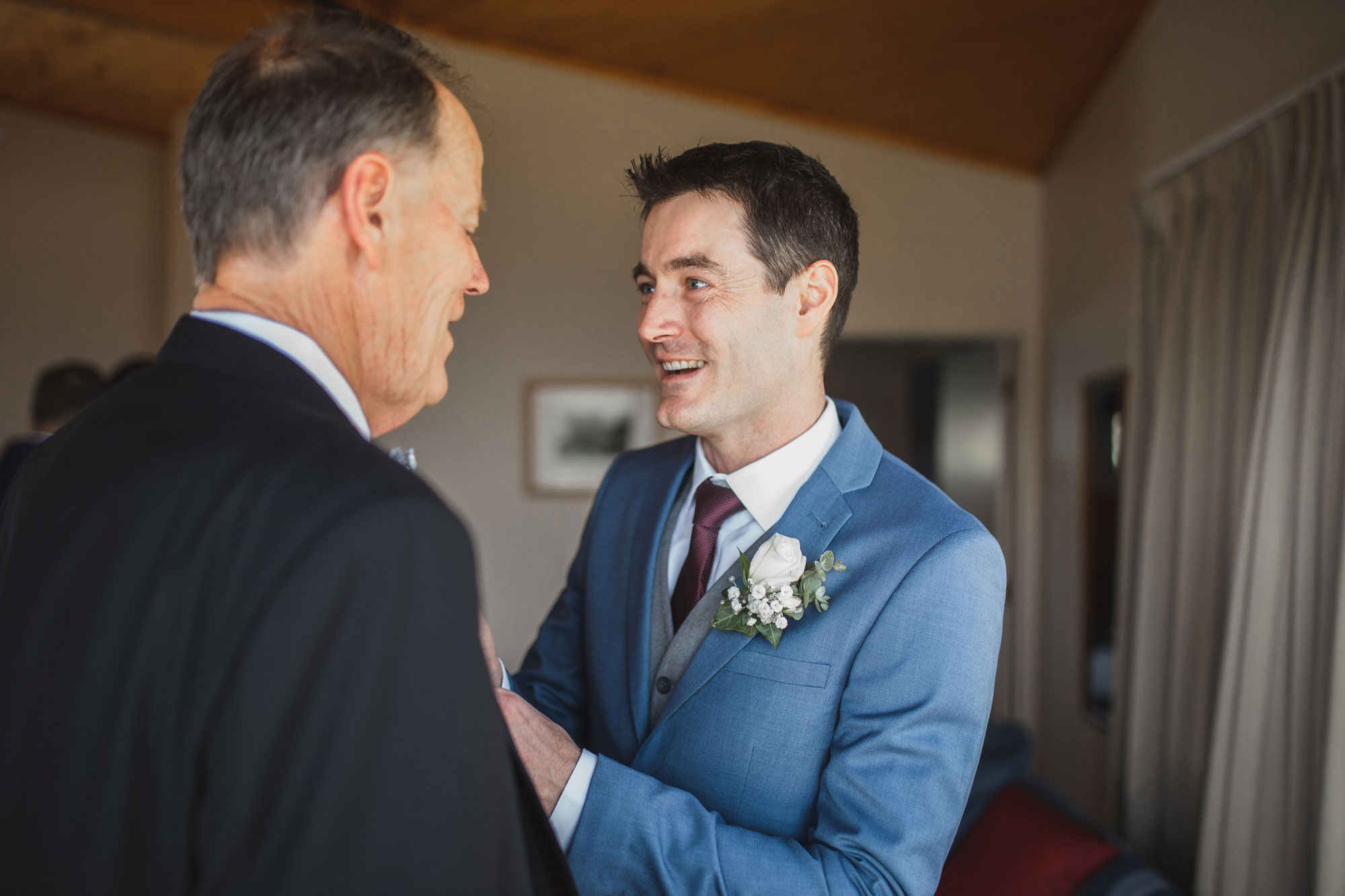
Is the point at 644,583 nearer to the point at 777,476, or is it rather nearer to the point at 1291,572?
the point at 777,476

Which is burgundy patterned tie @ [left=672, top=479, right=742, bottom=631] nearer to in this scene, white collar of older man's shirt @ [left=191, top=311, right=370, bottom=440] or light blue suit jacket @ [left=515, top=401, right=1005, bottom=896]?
light blue suit jacket @ [left=515, top=401, right=1005, bottom=896]

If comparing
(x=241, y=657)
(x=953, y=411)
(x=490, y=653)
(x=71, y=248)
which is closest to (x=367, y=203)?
(x=241, y=657)

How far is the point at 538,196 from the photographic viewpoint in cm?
468

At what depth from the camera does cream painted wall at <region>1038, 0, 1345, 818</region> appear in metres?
2.75

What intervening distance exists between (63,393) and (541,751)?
284cm

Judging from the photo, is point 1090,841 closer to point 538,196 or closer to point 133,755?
point 133,755

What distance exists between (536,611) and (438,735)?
4134 mm

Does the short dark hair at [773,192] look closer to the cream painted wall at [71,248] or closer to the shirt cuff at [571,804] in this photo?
the shirt cuff at [571,804]

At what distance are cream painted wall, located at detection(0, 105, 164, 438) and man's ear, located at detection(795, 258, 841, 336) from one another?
17.4ft

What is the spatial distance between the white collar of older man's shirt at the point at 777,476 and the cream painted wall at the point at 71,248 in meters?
5.29

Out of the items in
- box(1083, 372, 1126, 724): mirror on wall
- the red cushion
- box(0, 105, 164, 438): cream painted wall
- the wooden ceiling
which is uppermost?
the wooden ceiling

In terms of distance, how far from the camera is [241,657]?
0.61 m

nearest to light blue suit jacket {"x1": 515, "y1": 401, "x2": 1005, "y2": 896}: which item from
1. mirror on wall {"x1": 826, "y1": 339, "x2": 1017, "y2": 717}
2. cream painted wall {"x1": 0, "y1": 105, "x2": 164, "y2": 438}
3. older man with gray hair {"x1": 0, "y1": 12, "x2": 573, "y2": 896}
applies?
older man with gray hair {"x1": 0, "y1": 12, "x2": 573, "y2": 896}

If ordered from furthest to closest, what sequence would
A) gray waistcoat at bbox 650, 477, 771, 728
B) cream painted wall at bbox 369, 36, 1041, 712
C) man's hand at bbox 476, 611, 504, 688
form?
cream painted wall at bbox 369, 36, 1041, 712 < gray waistcoat at bbox 650, 477, 771, 728 < man's hand at bbox 476, 611, 504, 688
